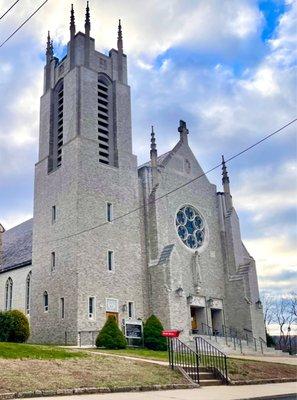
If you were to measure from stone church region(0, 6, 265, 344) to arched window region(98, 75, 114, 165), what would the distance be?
0.09 meters

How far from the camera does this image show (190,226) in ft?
122

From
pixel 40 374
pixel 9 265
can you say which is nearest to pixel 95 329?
pixel 9 265

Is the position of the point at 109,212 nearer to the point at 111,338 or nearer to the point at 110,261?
the point at 110,261

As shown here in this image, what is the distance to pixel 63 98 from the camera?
114 feet

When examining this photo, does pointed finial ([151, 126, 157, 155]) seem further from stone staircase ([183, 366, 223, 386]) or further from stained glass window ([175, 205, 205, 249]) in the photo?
stone staircase ([183, 366, 223, 386])

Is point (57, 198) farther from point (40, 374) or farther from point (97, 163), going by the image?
point (40, 374)

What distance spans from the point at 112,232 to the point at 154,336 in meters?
7.18

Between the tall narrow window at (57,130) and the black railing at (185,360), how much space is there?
19238 millimetres

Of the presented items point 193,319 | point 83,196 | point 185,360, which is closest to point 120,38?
point 83,196

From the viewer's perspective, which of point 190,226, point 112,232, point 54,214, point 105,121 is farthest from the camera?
point 190,226

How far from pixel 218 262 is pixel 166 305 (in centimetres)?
901

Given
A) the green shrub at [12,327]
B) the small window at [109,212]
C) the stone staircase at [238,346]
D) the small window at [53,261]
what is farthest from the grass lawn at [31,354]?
the small window at [109,212]

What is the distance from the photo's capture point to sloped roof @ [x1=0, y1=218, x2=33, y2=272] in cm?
3621

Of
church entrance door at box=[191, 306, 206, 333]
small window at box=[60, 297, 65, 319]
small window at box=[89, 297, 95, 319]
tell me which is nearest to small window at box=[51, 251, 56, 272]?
small window at box=[60, 297, 65, 319]
